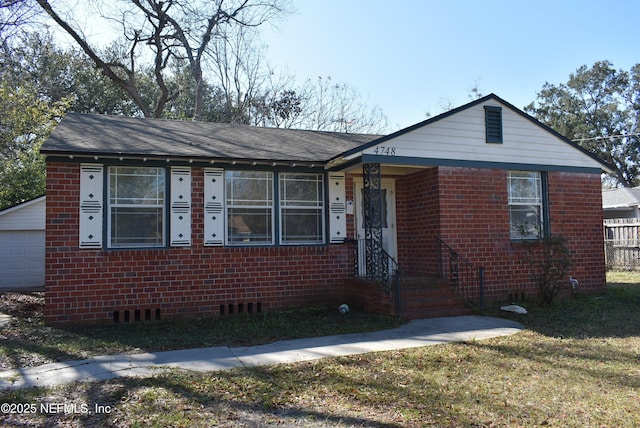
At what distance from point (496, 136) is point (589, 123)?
114ft

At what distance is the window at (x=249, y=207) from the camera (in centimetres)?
986

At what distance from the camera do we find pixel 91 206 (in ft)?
28.8

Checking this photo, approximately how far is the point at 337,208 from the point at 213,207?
8.93 feet

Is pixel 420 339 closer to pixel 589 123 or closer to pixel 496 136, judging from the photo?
pixel 496 136

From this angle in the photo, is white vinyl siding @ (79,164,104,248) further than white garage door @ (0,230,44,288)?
No

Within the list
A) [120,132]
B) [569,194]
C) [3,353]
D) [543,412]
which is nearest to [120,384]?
[3,353]

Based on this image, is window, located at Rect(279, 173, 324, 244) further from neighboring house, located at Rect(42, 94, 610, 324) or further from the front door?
the front door

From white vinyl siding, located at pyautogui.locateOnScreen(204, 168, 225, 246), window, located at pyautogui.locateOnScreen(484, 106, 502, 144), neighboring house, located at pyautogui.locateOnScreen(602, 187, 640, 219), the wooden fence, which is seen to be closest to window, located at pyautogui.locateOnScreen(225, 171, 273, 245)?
white vinyl siding, located at pyautogui.locateOnScreen(204, 168, 225, 246)

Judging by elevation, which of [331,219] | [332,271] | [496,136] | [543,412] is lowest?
[543,412]

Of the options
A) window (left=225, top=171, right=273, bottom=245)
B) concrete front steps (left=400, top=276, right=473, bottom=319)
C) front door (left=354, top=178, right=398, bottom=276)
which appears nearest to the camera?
concrete front steps (left=400, top=276, right=473, bottom=319)

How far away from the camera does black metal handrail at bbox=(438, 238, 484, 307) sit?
10172 mm

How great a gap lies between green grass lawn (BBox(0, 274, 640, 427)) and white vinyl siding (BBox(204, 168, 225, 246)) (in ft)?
14.0

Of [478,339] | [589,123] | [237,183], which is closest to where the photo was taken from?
[478,339]

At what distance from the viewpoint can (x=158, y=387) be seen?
4992 mm
